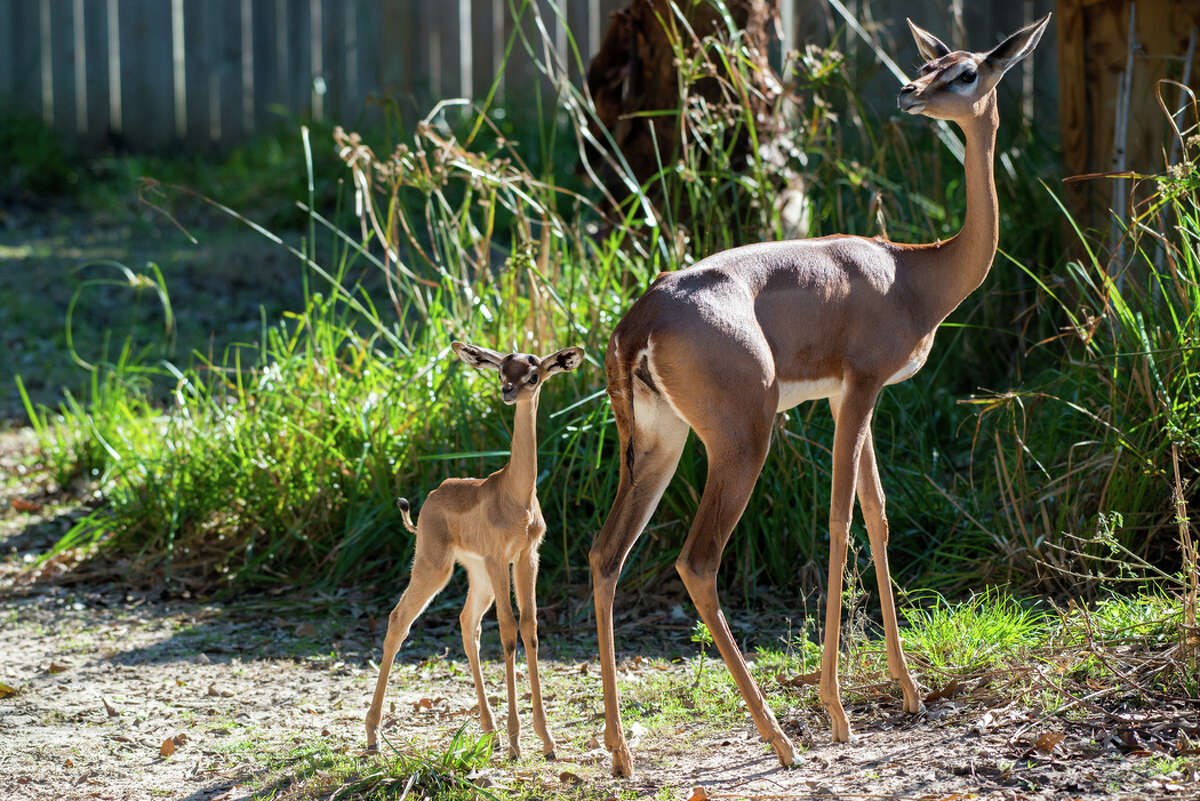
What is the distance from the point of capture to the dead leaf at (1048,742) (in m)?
3.89

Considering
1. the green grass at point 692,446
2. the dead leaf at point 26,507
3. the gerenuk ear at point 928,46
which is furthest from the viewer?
the dead leaf at point 26,507

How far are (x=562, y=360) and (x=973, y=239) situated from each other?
131 cm

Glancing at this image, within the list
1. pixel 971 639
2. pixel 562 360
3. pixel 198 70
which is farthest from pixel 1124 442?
pixel 198 70

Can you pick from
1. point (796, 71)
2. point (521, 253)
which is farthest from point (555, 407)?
point (796, 71)

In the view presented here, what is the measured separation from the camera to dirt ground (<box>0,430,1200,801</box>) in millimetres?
3883

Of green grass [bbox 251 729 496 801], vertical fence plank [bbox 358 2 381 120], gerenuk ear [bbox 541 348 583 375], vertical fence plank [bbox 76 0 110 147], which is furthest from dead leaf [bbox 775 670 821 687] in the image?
vertical fence plank [bbox 76 0 110 147]

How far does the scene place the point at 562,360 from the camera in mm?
4098

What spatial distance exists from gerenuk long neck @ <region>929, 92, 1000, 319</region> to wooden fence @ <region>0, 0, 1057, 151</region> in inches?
309

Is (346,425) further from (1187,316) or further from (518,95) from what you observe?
(518,95)

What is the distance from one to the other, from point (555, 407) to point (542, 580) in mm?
768

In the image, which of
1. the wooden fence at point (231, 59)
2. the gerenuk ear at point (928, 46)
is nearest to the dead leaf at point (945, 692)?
the gerenuk ear at point (928, 46)

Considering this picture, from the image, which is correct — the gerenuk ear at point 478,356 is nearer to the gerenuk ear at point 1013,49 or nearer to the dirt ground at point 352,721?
the dirt ground at point 352,721

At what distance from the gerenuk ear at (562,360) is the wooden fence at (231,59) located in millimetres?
8031

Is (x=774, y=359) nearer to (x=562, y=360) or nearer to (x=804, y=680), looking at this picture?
(x=562, y=360)
